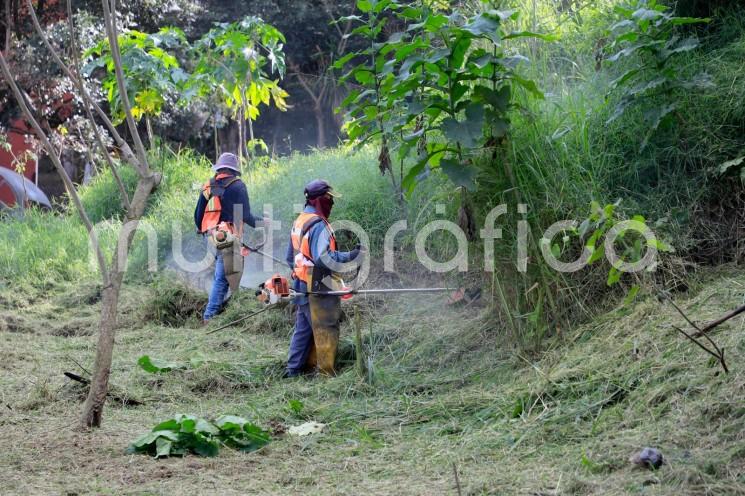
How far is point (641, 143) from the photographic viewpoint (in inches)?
236

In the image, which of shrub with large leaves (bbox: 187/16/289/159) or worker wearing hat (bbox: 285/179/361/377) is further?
shrub with large leaves (bbox: 187/16/289/159)

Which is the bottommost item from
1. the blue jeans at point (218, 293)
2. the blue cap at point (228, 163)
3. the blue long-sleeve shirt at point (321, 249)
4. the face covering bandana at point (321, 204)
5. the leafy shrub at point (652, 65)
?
the blue jeans at point (218, 293)

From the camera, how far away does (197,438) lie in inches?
185

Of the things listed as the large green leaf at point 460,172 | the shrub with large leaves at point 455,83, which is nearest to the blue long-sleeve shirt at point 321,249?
the shrub with large leaves at point 455,83

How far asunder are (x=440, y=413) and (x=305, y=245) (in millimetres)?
2091

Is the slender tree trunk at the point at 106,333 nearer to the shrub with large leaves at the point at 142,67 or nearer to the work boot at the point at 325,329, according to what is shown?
the work boot at the point at 325,329

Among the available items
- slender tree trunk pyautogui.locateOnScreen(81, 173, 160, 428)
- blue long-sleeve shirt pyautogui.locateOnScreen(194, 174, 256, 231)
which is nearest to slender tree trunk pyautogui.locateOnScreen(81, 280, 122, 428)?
slender tree trunk pyautogui.locateOnScreen(81, 173, 160, 428)

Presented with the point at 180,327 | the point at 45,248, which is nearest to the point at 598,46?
the point at 180,327

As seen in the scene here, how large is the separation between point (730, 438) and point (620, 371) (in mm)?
1062

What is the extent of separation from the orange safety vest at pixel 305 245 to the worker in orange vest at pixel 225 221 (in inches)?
84.7

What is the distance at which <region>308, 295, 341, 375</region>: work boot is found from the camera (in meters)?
6.84

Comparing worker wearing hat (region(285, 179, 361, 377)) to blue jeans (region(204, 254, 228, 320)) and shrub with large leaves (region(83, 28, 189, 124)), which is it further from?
shrub with large leaves (region(83, 28, 189, 124))

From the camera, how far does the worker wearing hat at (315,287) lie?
6848 mm

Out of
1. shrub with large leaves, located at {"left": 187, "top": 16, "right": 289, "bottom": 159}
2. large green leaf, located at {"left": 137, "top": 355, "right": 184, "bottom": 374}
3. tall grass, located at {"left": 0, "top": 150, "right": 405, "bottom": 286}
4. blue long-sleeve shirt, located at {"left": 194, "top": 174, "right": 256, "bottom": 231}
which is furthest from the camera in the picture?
shrub with large leaves, located at {"left": 187, "top": 16, "right": 289, "bottom": 159}
